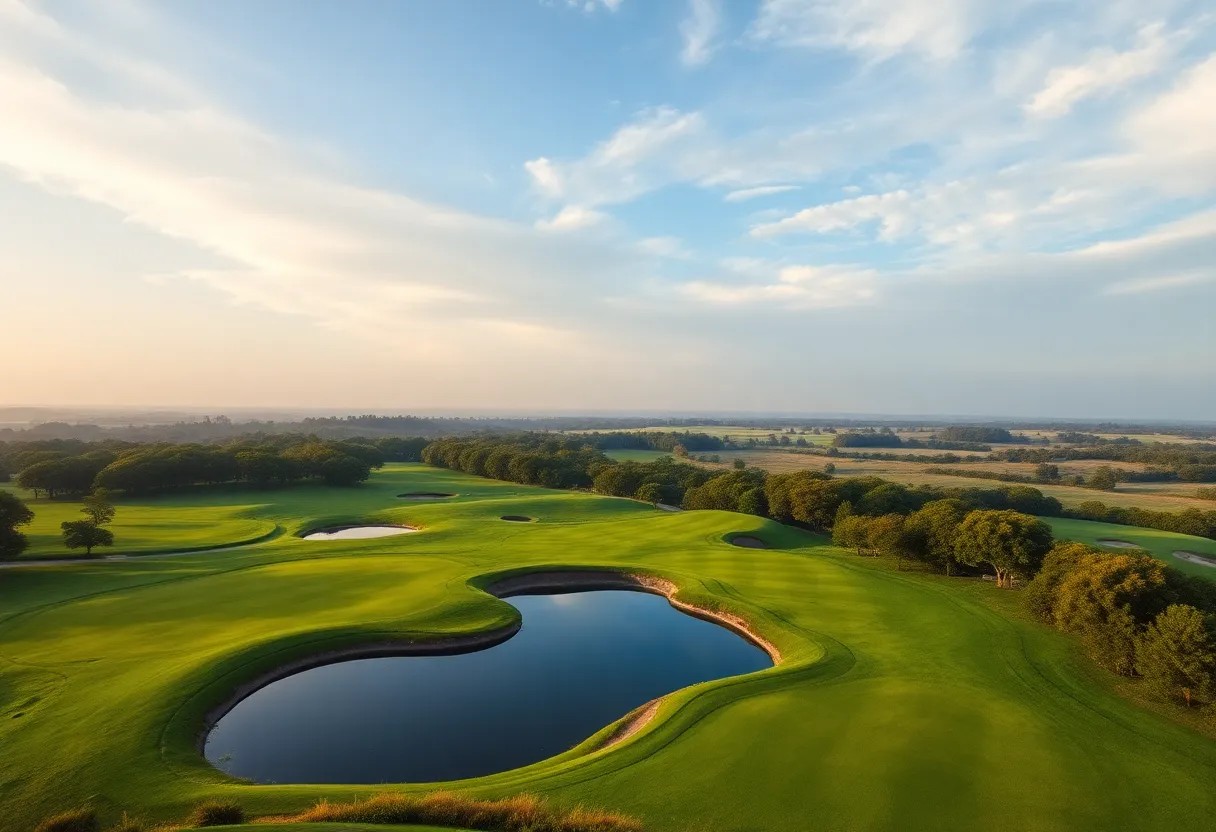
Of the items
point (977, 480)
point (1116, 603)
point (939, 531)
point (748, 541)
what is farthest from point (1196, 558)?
point (977, 480)

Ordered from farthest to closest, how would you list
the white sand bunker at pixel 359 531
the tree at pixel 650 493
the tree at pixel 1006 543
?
the tree at pixel 650 493 < the white sand bunker at pixel 359 531 < the tree at pixel 1006 543

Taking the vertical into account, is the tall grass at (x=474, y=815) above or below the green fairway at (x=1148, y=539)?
above

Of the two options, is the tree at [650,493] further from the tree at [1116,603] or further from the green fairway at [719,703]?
the tree at [1116,603]

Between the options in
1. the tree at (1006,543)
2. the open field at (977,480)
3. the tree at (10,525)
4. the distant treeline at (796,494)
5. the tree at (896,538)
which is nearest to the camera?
the tree at (1006,543)

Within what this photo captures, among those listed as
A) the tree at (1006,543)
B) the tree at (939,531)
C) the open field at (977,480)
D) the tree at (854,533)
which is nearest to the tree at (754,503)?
the tree at (854,533)

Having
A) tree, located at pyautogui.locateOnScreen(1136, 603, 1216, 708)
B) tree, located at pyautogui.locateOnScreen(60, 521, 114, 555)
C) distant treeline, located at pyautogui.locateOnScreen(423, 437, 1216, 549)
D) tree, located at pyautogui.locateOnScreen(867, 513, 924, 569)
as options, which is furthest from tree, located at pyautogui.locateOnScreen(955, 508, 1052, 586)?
tree, located at pyautogui.locateOnScreen(60, 521, 114, 555)

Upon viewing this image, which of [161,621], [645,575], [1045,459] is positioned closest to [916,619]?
[645,575]

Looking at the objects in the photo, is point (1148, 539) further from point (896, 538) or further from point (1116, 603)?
point (1116, 603)
